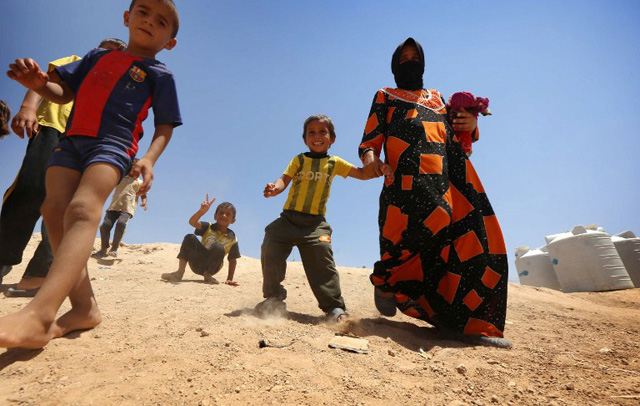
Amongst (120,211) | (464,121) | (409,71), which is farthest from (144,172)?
(120,211)

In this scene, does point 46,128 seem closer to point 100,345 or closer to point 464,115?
point 100,345

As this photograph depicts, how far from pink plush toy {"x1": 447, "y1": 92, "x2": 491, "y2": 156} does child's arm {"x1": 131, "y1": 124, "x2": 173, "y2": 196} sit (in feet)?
6.61

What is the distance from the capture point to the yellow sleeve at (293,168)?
2795mm

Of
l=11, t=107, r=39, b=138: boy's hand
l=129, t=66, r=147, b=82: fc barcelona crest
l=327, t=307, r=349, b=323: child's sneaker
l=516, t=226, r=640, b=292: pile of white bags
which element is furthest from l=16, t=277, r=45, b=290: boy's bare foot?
l=516, t=226, r=640, b=292: pile of white bags

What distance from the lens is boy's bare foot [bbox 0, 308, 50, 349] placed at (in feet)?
3.47

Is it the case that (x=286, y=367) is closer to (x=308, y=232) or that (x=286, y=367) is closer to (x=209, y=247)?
(x=308, y=232)

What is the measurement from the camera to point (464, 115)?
2.49 meters

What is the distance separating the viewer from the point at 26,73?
1507 millimetres

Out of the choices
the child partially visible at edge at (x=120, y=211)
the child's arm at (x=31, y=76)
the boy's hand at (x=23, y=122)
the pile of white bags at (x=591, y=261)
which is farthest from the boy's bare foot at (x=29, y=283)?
the pile of white bags at (x=591, y=261)

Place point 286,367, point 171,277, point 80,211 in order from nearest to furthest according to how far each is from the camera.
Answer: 1. point 286,367
2. point 80,211
3. point 171,277

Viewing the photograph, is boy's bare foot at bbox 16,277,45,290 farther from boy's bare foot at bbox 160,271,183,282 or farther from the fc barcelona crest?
the fc barcelona crest

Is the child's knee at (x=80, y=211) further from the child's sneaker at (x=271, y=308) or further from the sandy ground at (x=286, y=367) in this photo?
the child's sneaker at (x=271, y=308)

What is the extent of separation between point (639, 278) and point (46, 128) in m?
11.1

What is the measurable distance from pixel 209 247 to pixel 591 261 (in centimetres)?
819
